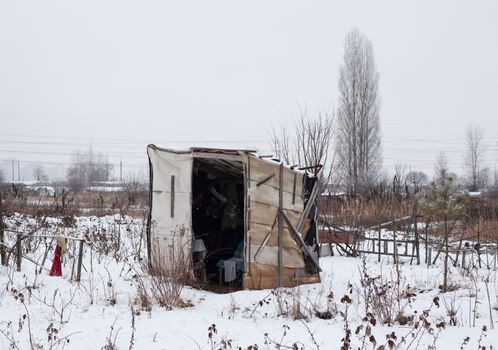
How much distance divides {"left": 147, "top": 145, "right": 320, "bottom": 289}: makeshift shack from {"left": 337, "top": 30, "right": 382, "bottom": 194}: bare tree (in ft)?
54.1

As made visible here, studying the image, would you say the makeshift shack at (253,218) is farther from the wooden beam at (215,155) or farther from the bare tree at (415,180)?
the bare tree at (415,180)

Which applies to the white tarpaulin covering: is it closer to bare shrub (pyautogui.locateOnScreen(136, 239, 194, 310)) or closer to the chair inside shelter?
bare shrub (pyautogui.locateOnScreen(136, 239, 194, 310))

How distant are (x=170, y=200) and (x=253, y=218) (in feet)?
4.72

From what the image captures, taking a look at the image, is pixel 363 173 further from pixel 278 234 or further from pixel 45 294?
pixel 45 294

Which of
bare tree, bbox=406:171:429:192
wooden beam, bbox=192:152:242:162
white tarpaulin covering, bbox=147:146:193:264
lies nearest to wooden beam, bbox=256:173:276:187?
wooden beam, bbox=192:152:242:162

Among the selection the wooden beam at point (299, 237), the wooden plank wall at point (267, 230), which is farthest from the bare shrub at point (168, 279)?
the wooden beam at point (299, 237)

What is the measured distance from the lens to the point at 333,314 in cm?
608

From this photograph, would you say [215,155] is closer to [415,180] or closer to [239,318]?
[239,318]

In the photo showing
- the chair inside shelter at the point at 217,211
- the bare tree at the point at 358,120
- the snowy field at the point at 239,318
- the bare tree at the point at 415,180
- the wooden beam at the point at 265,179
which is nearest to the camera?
the snowy field at the point at 239,318

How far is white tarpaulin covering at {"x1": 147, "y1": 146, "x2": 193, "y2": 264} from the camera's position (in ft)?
25.4

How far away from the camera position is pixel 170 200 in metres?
8.02

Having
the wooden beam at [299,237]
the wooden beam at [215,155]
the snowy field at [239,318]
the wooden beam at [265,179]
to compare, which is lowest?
the snowy field at [239,318]

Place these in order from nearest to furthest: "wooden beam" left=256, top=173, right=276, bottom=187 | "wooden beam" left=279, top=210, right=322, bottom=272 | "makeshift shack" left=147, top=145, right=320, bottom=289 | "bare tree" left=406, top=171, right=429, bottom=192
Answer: "makeshift shack" left=147, top=145, right=320, bottom=289 < "wooden beam" left=256, top=173, right=276, bottom=187 < "wooden beam" left=279, top=210, right=322, bottom=272 < "bare tree" left=406, top=171, right=429, bottom=192

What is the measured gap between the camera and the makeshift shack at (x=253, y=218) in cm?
772
